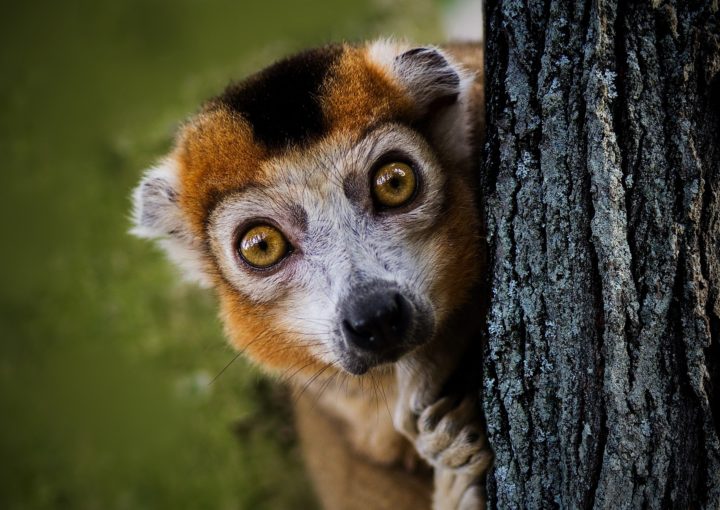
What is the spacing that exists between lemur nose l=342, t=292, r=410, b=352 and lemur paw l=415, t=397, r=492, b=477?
0.48 m

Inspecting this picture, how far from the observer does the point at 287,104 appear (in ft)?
9.85

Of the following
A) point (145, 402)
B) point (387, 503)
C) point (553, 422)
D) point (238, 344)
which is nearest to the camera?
point (553, 422)

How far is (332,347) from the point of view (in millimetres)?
2838

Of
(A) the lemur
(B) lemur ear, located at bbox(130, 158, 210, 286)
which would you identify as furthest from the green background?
(A) the lemur

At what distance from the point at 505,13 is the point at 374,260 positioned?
107 centimetres

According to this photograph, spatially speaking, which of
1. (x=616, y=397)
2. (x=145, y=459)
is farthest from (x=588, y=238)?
(x=145, y=459)

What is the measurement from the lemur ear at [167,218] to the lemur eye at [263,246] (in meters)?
0.43

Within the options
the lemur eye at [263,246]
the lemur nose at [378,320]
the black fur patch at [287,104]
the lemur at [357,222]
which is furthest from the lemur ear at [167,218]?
the lemur nose at [378,320]

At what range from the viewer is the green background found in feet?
20.4

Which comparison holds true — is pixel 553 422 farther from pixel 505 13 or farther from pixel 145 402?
Result: pixel 145 402

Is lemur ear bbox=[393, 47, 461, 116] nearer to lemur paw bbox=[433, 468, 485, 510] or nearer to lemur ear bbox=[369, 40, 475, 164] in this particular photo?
lemur ear bbox=[369, 40, 475, 164]

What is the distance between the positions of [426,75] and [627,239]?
1387mm

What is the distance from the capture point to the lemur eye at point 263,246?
9.85 ft

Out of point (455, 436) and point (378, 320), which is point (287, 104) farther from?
point (455, 436)
